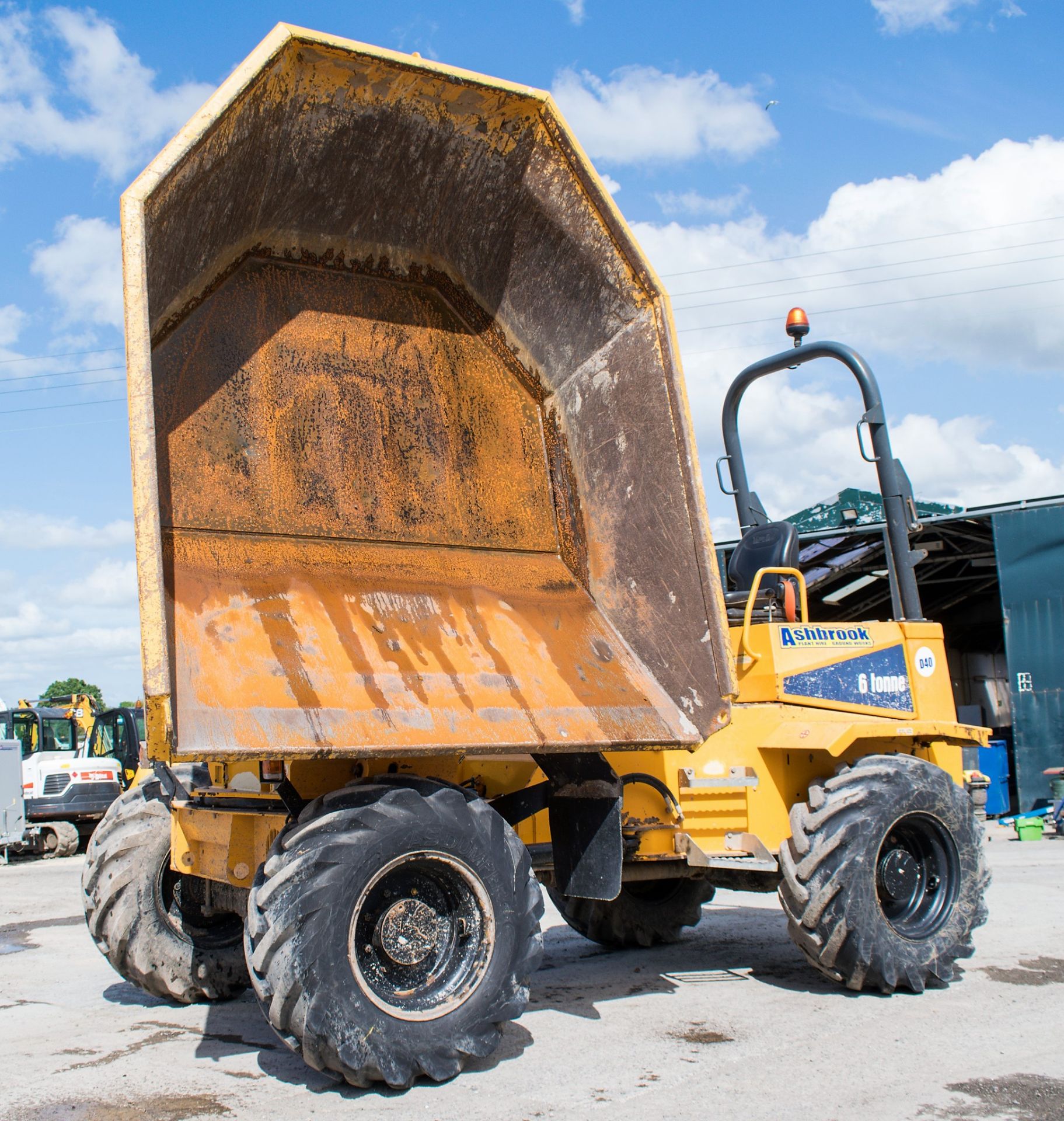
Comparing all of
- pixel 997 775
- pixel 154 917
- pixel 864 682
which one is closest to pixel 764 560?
pixel 864 682

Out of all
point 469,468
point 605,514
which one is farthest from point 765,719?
point 469,468

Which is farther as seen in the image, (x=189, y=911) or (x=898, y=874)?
(x=898, y=874)

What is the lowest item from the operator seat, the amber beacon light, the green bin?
the green bin

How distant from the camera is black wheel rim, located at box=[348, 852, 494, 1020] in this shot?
405 centimetres

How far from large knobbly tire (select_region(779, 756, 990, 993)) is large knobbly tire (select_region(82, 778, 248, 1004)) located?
9.11ft

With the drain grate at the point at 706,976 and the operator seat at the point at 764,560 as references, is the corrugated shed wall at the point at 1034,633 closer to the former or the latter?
the operator seat at the point at 764,560

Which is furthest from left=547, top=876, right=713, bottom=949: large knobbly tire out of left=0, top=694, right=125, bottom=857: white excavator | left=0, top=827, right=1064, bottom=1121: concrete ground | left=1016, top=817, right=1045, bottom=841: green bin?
left=0, top=694, right=125, bottom=857: white excavator

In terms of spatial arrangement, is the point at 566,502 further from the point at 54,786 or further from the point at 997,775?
the point at 997,775

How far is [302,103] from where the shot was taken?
187 inches

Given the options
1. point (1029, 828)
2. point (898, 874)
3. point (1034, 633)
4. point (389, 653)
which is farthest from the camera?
point (1034, 633)

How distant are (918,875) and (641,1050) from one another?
6.51ft

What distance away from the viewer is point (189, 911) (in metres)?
5.55

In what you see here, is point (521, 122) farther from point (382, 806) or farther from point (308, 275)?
point (382, 806)

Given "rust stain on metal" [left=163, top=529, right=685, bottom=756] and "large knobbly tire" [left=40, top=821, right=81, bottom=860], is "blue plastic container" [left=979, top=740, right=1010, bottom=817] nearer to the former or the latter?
"large knobbly tire" [left=40, top=821, right=81, bottom=860]
